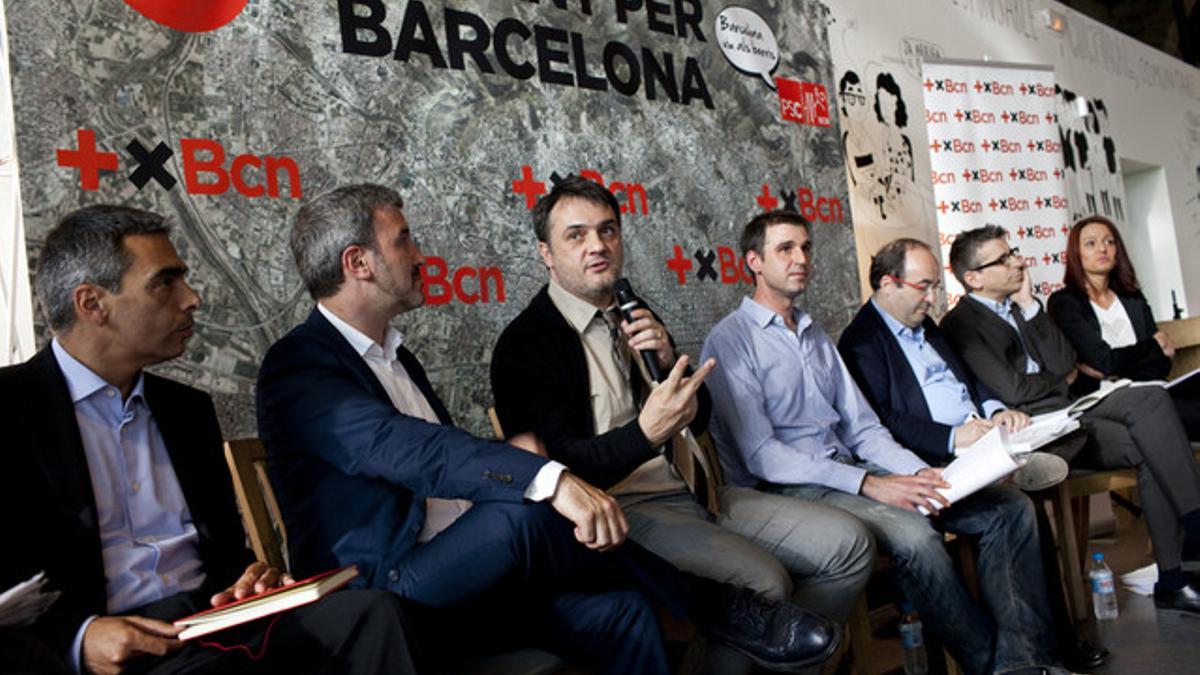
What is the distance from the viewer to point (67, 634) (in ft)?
5.02

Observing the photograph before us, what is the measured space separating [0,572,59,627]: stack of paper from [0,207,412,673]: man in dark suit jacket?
0.07ft

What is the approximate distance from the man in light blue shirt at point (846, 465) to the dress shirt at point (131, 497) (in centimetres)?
156

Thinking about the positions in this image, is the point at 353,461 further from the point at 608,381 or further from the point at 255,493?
the point at 608,381

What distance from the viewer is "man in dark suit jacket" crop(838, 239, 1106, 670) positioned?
10.7ft

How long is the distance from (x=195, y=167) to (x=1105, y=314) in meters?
3.64

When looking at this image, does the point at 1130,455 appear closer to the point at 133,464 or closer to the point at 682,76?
the point at 682,76

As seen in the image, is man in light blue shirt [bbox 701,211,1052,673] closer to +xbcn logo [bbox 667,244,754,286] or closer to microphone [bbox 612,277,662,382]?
+xbcn logo [bbox 667,244,754,286]

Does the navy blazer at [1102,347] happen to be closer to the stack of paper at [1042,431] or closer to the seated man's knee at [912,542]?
the stack of paper at [1042,431]

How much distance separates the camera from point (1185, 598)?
11.0 ft

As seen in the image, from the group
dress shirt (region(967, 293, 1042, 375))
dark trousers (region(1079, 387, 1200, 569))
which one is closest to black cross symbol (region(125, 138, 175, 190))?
dress shirt (region(967, 293, 1042, 375))

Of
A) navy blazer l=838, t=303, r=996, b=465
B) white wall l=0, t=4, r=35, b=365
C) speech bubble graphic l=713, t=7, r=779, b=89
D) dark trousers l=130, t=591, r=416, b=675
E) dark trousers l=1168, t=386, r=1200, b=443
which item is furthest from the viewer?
speech bubble graphic l=713, t=7, r=779, b=89

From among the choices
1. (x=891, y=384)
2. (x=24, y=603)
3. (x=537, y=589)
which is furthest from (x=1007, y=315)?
(x=24, y=603)

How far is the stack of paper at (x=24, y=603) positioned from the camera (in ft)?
4.70

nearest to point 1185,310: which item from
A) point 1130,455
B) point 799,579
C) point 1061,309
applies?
point 1061,309
